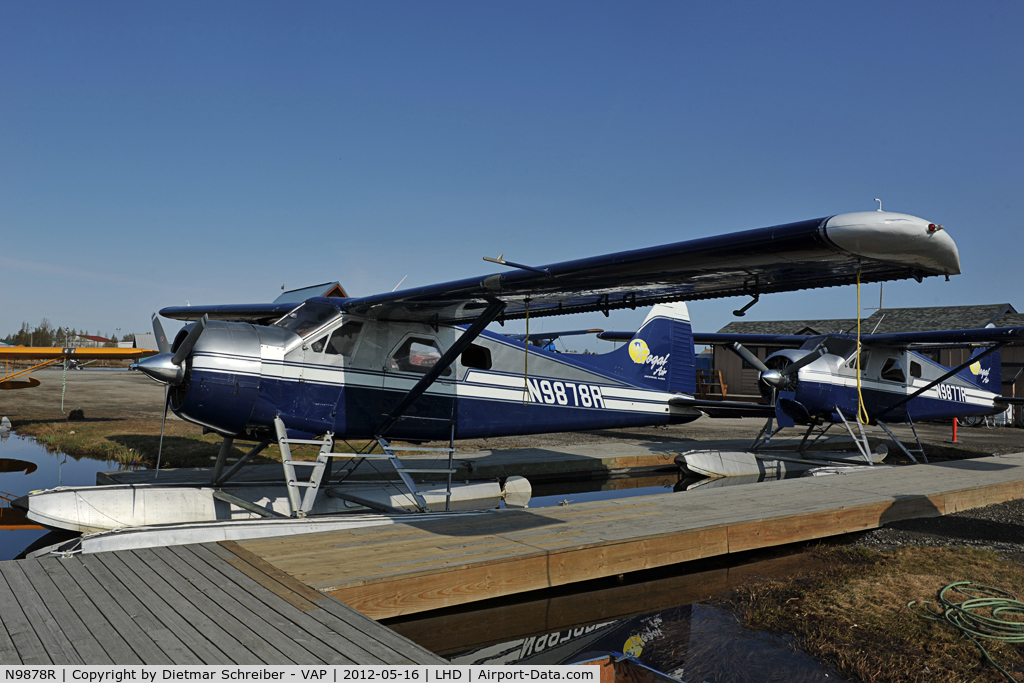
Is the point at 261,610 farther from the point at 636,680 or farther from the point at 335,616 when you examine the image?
the point at 636,680

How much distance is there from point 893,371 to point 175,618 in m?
14.7

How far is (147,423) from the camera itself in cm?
1617

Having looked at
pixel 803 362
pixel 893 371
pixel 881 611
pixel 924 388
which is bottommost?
pixel 881 611

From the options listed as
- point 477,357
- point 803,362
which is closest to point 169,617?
point 477,357

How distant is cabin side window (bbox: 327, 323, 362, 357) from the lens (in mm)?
6887

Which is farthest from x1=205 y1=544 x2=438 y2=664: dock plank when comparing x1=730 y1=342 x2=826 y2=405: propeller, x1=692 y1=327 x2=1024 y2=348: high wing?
x1=692 y1=327 x2=1024 y2=348: high wing

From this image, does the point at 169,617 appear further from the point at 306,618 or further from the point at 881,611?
the point at 881,611

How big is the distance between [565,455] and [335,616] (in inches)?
359

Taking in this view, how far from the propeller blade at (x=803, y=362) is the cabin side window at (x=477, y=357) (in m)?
6.88

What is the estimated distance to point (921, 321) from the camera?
33312 millimetres

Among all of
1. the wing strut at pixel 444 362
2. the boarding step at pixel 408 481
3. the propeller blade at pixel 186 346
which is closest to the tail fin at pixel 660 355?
the wing strut at pixel 444 362

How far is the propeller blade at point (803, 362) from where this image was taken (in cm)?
1230

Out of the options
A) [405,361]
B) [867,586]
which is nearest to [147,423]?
[405,361]

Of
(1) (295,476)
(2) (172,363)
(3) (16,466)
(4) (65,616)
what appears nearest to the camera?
(4) (65,616)
